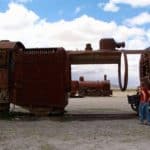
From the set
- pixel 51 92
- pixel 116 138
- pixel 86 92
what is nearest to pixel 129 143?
pixel 116 138

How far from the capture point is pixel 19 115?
21.9m

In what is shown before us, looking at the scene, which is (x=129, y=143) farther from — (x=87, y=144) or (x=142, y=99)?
(x=142, y=99)

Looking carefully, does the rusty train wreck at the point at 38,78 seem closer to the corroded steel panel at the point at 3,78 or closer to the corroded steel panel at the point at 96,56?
the corroded steel panel at the point at 96,56

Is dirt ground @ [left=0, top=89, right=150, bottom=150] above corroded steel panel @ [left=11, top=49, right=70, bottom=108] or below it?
below

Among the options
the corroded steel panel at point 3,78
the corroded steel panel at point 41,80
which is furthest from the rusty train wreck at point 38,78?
the corroded steel panel at point 3,78

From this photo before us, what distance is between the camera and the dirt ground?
12234 millimetres

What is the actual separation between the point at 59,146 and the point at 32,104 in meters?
9.20

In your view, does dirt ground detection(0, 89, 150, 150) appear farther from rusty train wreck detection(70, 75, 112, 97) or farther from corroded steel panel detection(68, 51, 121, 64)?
rusty train wreck detection(70, 75, 112, 97)

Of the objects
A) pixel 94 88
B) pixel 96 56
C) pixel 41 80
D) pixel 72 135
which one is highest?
pixel 96 56

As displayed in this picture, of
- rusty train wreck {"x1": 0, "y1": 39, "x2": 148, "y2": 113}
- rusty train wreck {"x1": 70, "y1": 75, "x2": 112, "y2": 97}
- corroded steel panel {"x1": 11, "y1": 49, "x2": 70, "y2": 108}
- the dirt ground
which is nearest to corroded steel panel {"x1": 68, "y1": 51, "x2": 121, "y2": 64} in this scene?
rusty train wreck {"x1": 0, "y1": 39, "x2": 148, "y2": 113}

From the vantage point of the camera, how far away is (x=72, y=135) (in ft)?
47.3

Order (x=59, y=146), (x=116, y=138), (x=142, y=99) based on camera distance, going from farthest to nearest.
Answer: (x=142, y=99) < (x=116, y=138) < (x=59, y=146)

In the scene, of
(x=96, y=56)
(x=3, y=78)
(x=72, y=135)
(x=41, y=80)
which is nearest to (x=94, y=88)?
(x=96, y=56)

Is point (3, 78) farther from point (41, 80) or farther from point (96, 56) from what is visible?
point (96, 56)
